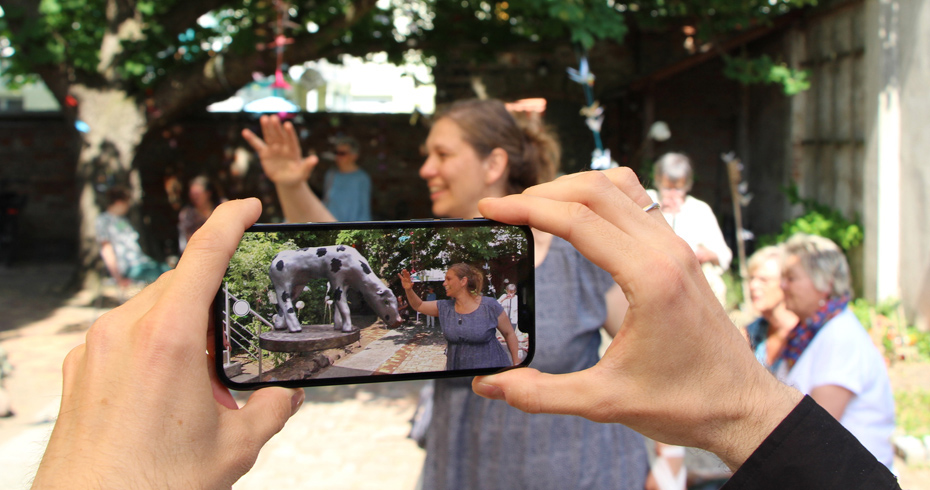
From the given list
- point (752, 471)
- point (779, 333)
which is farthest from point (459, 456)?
point (779, 333)

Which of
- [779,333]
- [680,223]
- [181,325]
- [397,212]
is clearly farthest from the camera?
[397,212]

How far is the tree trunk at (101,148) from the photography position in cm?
843

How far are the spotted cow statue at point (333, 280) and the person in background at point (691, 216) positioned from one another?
3.24m

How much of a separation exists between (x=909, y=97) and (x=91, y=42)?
885 centimetres

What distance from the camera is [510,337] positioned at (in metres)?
1.07

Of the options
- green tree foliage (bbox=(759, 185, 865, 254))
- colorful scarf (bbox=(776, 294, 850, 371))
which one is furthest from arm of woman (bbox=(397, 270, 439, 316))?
green tree foliage (bbox=(759, 185, 865, 254))

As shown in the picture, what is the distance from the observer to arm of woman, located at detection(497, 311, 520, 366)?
1.07 meters

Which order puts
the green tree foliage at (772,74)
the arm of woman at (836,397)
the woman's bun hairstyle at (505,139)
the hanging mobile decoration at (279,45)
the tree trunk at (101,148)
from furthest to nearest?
the tree trunk at (101,148), the green tree foliage at (772,74), the hanging mobile decoration at (279,45), the arm of woman at (836,397), the woman's bun hairstyle at (505,139)

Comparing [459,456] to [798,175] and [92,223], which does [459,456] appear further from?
[92,223]

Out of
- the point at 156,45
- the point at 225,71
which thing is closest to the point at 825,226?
the point at 225,71

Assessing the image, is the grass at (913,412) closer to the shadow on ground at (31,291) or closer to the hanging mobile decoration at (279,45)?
the hanging mobile decoration at (279,45)

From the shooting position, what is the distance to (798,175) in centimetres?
777

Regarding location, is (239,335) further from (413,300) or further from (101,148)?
(101,148)

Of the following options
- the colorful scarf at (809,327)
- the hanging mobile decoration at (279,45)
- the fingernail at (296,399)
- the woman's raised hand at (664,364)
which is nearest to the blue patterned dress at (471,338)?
the woman's raised hand at (664,364)
